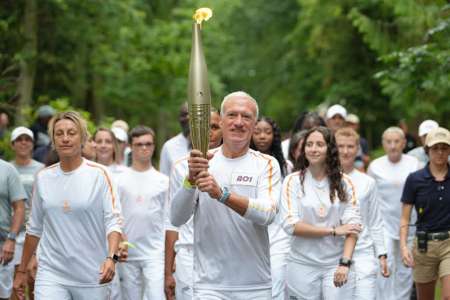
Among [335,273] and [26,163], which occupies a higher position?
[26,163]

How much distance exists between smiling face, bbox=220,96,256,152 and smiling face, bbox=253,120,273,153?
3.72 m

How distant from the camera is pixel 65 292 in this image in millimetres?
8820

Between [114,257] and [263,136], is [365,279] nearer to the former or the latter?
[263,136]

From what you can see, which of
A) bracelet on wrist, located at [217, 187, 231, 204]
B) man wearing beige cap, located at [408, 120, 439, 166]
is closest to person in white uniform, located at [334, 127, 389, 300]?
bracelet on wrist, located at [217, 187, 231, 204]

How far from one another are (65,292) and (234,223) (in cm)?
191

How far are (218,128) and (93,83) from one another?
941 inches

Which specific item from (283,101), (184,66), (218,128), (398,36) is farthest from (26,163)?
(283,101)

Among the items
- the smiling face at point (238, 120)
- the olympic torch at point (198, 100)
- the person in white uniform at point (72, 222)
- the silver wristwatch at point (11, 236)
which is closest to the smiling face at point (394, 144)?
the silver wristwatch at point (11, 236)

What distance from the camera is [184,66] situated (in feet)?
121

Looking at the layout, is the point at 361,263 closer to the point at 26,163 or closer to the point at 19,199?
the point at 19,199

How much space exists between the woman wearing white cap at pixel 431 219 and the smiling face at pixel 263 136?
167 cm

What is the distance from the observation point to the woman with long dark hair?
37.9 feet

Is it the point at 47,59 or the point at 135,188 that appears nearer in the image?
the point at 135,188

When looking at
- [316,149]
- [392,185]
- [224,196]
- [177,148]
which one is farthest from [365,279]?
[392,185]
